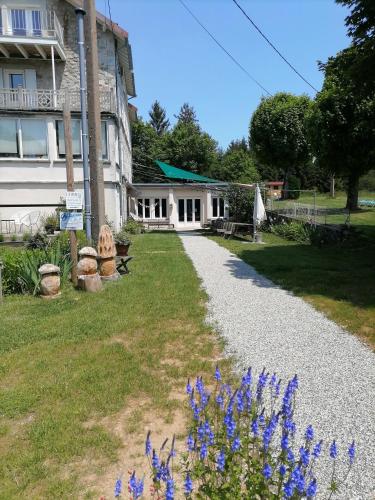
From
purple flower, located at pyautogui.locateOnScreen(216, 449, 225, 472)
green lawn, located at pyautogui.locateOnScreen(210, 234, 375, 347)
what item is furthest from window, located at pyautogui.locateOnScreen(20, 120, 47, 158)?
purple flower, located at pyautogui.locateOnScreen(216, 449, 225, 472)

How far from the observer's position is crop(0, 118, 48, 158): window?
17212 millimetres

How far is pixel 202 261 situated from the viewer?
1228cm

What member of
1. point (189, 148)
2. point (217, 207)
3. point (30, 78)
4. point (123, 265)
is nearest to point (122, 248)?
point (123, 265)

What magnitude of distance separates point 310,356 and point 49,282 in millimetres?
5345

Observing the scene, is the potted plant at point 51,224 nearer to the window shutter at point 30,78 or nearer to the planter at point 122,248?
the planter at point 122,248

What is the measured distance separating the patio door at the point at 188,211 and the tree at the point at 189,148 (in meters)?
14.4

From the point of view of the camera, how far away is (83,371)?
457cm

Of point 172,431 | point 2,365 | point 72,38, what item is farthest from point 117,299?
point 72,38

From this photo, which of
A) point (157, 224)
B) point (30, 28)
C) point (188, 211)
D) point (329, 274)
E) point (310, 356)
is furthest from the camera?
point (188, 211)

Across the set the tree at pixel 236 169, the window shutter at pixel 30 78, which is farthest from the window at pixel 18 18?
the tree at pixel 236 169

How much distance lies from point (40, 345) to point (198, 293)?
3510 millimetres

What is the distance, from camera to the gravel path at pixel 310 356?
3309 mm

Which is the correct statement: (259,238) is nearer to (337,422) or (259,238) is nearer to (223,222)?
(223,222)

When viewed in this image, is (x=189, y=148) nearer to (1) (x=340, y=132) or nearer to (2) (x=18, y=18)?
(1) (x=340, y=132)
